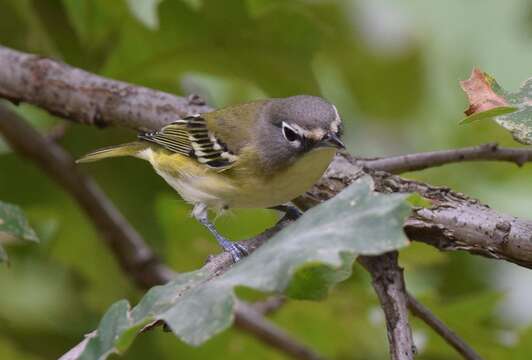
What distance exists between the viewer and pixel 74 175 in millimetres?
3402

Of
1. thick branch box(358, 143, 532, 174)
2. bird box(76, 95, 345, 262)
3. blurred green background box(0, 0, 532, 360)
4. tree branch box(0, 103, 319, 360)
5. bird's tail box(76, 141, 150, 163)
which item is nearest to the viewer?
thick branch box(358, 143, 532, 174)

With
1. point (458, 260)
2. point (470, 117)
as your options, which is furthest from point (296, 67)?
point (470, 117)

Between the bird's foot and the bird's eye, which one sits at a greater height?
the bird's eye

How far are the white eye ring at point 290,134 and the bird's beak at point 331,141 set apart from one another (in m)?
0.23

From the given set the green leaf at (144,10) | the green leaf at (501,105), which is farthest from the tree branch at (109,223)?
the green leaf at (501,105)

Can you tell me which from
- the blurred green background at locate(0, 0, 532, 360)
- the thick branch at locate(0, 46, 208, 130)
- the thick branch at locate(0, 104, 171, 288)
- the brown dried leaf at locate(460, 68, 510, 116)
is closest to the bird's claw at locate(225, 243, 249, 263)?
the thick branch at locate(0, 46, 208, 130)

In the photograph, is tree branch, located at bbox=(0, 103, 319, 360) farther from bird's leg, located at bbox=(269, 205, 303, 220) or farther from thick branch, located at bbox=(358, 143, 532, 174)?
thick branch, located at bbox=(358, 143, 532, 174)

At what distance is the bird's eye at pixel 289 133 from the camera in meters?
3.07

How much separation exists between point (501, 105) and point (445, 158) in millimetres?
675

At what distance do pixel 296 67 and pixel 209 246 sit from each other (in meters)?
0.79

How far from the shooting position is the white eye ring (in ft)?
10.0

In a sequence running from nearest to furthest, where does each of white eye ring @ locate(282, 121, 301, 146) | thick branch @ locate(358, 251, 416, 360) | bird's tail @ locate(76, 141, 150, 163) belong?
thick branch @ locate(358, 251, 416, 360) → white eye ring @ locate(282, 121, 301, 146) → bird's tail @ locate(76, 141, 150, 163)

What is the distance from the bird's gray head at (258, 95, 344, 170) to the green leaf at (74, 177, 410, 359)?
105cm

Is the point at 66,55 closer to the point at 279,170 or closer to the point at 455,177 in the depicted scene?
the point at 279,170
